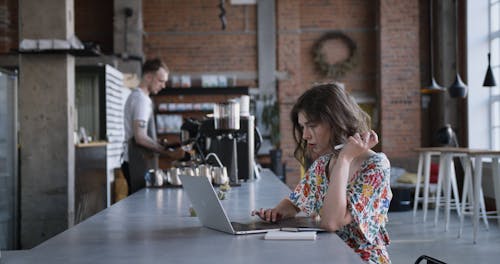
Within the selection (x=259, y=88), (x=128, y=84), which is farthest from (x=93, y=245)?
(x=259, y=88)

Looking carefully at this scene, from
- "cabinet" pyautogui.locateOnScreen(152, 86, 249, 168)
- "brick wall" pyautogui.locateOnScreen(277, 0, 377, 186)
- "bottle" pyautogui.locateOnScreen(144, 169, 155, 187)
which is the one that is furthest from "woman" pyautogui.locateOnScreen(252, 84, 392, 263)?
"brick wall" pyautogui.locateOnScreen(277, 0, 377, 186)

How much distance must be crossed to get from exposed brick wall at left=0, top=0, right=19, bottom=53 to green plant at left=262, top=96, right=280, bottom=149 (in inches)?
185

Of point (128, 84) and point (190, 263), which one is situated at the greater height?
point (128, 84)

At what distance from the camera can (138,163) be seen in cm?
520

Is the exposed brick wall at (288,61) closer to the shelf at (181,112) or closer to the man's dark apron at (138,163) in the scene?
the shelf at (181,112)

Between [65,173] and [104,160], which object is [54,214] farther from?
[104,160]

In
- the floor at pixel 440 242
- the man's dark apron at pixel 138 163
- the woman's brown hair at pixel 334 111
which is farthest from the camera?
the floor at pixel 440 242

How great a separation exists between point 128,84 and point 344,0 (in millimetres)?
4408

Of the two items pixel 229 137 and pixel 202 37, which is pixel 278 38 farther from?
pixel 229 137

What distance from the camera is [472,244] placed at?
6.95 metres

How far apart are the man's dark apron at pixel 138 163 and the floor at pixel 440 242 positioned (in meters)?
2.19

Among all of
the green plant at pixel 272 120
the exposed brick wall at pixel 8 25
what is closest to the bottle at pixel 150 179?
the green plant at pixel 272 120

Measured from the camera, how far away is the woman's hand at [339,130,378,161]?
2273 mm

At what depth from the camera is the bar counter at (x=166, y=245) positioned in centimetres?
185
